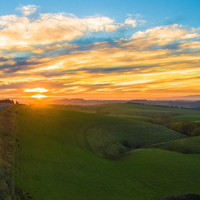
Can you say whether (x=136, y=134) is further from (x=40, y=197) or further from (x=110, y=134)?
→ (x=40, y=197)

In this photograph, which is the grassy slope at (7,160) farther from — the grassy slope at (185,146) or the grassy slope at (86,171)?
the grassy slope at (185,146)

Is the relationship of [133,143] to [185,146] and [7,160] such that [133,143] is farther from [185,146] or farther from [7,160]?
[7,160]

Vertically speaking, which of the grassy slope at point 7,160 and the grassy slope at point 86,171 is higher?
the grassy slope at point 7,160

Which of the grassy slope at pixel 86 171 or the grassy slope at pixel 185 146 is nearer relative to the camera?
the grassy slope at pixel 86 171

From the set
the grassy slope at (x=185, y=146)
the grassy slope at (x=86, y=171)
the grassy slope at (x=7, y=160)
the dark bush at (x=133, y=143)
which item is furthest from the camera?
the dark bush at (x=133, y=143)

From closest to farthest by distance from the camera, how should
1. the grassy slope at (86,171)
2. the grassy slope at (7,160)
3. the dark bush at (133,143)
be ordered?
the grassy slope at (7,160) → the grassy slope at (86,171) → the dark bush at (133,143)

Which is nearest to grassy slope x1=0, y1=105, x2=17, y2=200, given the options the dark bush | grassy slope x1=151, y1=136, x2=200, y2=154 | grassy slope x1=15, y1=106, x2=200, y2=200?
grassy slope x1=15, y1=106, x2=200, y2=200

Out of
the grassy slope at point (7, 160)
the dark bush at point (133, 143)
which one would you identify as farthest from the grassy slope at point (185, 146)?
the grassy slope at point (7, 160)

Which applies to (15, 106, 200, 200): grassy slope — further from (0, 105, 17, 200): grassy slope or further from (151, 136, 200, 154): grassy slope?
(151, 136, 200, 154): grassy slope

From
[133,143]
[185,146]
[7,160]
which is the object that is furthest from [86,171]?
[133,143]
